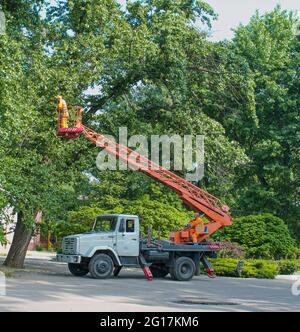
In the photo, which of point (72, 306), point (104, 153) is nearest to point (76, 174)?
point (104, 153)

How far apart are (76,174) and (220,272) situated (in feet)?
25.1

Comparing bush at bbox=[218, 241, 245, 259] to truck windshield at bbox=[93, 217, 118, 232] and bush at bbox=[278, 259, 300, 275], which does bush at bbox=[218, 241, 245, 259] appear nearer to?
bush at bbox=[278, 259, 300, 275]

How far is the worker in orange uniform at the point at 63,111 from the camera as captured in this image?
2405 cm

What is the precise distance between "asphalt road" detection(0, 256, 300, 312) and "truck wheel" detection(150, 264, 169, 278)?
135 cm

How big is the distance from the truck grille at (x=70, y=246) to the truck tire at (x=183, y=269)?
3825 mm

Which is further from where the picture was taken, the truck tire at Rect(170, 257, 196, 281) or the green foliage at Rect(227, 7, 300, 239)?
the green foliage at Rect(227, 7, 300, 239)

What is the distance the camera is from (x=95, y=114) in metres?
28.8

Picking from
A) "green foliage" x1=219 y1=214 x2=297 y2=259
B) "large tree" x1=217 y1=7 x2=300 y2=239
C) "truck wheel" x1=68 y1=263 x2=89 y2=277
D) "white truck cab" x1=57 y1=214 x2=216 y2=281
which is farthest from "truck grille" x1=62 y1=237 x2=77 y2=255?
"large tree" x1=217 y1=7 x2=300 y2=239

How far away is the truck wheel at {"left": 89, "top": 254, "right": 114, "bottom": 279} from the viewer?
2402 cm

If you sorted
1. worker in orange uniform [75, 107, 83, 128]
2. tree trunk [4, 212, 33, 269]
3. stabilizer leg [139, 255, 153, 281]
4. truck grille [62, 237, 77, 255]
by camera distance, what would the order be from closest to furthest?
truck grille [62, 237, 77, 255]
stabilizer leg [139, 255, 153, 281]
worker in orange uniform [75, 107, 83, 128]
tree trunk [4, 212, 33, 269]

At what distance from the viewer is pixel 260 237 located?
32.7 meters

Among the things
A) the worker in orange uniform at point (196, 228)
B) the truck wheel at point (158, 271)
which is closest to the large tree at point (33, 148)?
the truck wheel at point (158, 271)

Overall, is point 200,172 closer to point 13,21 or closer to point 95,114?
point 95,114

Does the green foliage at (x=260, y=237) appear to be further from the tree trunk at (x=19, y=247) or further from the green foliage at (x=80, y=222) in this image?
the tree trunk at (x=19, y=247)
